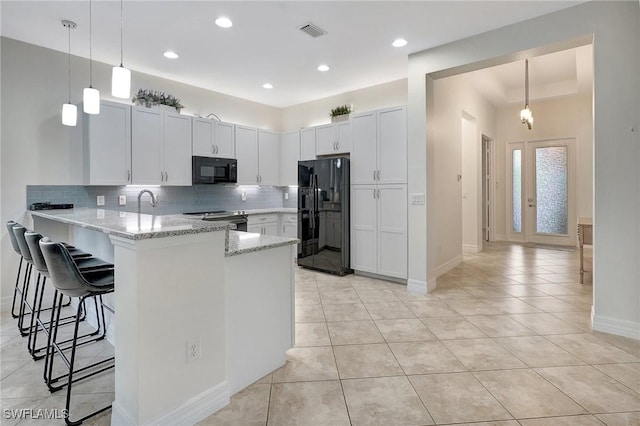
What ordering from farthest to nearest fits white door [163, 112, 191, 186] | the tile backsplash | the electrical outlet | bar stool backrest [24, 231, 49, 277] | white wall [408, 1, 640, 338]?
white door [163, 112, 191, 186], the tile backsplash, white wall [408, 1, 640, 338], bar stool backrest [24, 231, 49, 277], the electrical outlet

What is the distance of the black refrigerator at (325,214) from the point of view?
4.77m

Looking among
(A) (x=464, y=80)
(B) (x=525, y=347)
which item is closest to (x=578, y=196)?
(A) (x=464, y=80)

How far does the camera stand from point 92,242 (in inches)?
121

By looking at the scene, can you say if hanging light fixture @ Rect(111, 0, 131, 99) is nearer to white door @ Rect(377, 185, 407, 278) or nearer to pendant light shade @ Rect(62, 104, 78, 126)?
pendant light shade @ Rect(62, 104, 78, 126)

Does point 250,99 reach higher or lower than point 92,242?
higher

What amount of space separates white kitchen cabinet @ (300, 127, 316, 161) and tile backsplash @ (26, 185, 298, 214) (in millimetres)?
930

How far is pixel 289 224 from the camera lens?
5.74 metres

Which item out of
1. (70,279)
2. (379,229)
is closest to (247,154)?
(379,229)

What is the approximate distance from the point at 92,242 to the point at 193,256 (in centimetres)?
201

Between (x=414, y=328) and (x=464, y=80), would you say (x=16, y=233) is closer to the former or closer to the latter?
(x=414, y=328)

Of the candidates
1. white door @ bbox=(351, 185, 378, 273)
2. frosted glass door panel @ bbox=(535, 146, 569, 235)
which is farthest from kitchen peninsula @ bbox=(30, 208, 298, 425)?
frosted glass door panel @ bbox=(535, 146, 569, 235)

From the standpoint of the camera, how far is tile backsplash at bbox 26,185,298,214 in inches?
147

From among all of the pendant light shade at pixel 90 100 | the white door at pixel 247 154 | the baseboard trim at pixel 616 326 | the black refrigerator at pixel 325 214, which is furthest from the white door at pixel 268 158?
the baseboard trim at pixel 616 326

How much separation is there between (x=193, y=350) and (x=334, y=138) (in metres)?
3.93
